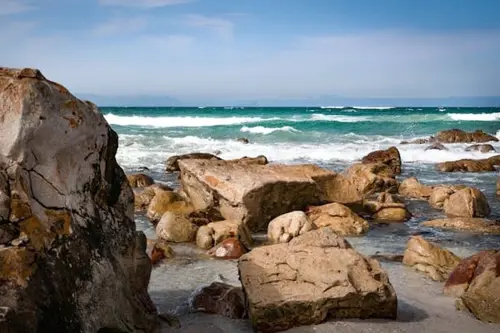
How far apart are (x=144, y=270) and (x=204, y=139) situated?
28418 mm

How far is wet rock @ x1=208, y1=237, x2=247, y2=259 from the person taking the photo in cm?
744

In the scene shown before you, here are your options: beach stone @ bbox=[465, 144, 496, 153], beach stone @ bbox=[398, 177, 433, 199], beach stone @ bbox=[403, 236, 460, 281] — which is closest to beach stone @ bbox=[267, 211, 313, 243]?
beach stone @ bbox=[403, 236, 460, 281]

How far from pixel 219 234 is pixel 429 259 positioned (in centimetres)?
296

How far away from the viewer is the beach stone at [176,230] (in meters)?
8.36

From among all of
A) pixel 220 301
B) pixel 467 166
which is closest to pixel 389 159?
pixel 467 166

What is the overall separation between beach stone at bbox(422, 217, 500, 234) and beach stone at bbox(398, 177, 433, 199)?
3049 millimetres

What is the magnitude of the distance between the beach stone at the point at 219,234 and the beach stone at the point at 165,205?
1.77 metres

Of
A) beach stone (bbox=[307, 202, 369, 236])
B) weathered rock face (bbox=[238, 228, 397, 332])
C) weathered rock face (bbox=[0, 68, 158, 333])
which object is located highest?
weathered rock face (bbox=[0, 68, 158, 333])

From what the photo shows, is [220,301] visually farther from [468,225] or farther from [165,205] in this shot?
[468,225]

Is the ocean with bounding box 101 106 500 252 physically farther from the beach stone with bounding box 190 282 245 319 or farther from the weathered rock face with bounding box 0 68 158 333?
the weathered rock face with bounding box 0 68 158 333

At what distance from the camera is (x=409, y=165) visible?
20922 mm

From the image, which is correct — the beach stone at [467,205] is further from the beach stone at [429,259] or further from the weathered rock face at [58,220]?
the weathered rock face at [58,220]

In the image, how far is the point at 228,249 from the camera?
7512 mm

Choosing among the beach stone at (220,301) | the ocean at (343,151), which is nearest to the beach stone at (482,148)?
the ocean at (343,151)
